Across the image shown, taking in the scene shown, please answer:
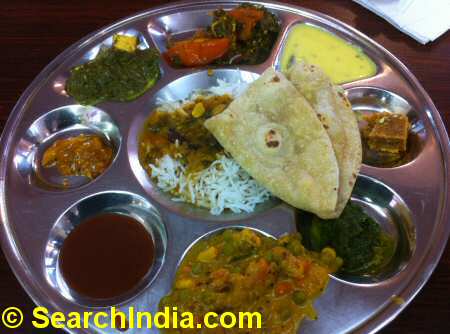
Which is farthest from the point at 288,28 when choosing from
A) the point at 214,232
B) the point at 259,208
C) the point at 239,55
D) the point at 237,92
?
the point at 214,232

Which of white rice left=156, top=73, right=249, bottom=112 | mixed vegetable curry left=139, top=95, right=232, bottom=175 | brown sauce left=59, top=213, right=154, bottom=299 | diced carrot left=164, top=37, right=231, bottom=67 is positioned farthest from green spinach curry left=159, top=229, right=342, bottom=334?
diced carrot left=164, top=37, right=231, bottom=67

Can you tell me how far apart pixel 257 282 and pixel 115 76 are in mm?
1860

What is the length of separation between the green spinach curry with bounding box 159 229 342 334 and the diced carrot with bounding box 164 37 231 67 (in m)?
1.55

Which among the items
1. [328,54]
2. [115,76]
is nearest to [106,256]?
[115,76]

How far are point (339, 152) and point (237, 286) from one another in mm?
973

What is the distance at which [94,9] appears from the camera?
12.3 ft

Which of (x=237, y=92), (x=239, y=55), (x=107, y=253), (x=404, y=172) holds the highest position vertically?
(x=239, y=55)

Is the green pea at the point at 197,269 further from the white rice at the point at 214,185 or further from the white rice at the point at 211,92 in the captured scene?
the white rice at the point at 211,92

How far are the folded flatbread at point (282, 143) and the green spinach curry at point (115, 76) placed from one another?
0.84 m

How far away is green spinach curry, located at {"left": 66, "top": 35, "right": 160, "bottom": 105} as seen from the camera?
3084 mm

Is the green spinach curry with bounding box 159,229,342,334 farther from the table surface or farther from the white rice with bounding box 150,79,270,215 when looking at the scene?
the table surface

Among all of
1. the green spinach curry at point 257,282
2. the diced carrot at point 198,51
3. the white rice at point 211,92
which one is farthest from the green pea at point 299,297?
the diced carrot at point 198,51

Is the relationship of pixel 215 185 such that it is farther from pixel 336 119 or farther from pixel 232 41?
pixel 232 41

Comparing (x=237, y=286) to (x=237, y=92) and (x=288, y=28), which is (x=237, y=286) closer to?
(x=237, y=92)
